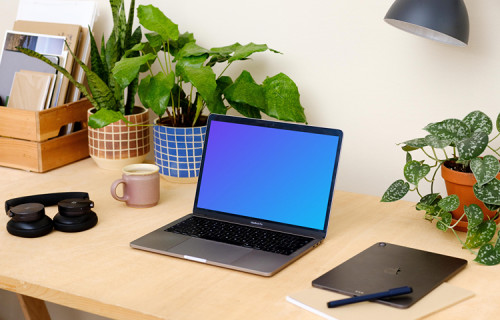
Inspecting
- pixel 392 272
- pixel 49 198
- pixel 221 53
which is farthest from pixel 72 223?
pixel 392 272

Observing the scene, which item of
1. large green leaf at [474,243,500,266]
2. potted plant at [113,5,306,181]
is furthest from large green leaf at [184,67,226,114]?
large green leaf at [474,243,500,266]

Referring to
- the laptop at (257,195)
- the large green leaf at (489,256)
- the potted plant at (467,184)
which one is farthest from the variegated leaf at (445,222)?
the laptop at (257,195)

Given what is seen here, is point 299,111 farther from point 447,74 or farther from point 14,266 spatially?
point 14,266

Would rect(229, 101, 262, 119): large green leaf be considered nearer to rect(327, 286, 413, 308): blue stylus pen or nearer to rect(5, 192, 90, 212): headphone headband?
rect(5, 192, 90, 212): headphone headband

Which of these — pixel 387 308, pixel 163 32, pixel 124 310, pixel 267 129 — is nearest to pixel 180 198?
pixel 267 129

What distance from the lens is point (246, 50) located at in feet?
5.08

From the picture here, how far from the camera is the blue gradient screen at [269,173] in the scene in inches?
52.6

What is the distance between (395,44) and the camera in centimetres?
155

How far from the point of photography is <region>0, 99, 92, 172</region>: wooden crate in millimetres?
1688

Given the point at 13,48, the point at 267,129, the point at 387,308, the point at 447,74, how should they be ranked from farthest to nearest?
1. the point at 13,48
2. the point at 447,74
3. the point at 267,129
4. the point at 387,308

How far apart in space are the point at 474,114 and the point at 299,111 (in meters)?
0.41

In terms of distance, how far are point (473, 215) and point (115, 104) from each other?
93 cm

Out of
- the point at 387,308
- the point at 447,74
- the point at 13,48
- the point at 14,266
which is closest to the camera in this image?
the point at 387,308

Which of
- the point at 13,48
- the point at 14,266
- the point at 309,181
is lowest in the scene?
the point at 14,266
